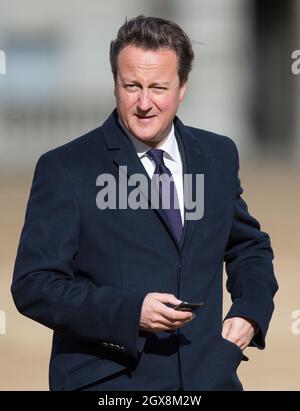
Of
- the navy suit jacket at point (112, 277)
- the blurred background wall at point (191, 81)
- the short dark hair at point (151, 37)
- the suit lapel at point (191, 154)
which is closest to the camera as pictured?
the navy suit jacket at point (112, 277)

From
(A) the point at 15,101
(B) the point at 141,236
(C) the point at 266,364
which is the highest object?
(A) the point at 15,101

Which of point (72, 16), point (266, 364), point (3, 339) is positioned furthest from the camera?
point (72, 16)

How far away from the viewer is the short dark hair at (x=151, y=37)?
7.89 feet

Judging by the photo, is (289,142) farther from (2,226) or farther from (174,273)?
(174,273)

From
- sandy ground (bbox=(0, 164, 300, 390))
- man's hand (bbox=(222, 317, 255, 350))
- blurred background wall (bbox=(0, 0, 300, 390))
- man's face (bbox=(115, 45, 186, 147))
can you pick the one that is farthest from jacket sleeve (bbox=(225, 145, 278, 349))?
blurred background wall (bbox=(0, 0, 300, 390))

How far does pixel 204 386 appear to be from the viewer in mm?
2424

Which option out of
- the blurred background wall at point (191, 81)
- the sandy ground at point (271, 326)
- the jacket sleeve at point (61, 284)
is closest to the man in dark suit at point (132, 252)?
the jacket sleeve at point (61, 284)

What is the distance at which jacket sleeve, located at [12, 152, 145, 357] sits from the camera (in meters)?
2.28

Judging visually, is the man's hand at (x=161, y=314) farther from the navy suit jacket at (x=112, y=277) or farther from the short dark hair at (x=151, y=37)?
the short dark hair at (x=151, y=37)

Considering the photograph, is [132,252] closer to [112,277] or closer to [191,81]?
[112,277]

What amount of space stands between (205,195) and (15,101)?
411 inches

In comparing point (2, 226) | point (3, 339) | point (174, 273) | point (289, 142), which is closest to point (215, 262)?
point (174, 273)

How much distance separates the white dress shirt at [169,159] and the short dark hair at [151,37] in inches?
5.9

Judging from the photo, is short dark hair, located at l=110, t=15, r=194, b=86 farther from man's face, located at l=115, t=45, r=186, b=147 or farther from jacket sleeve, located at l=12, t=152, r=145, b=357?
jacket sleeve, located at l=12, t=152, r=145, b=357
